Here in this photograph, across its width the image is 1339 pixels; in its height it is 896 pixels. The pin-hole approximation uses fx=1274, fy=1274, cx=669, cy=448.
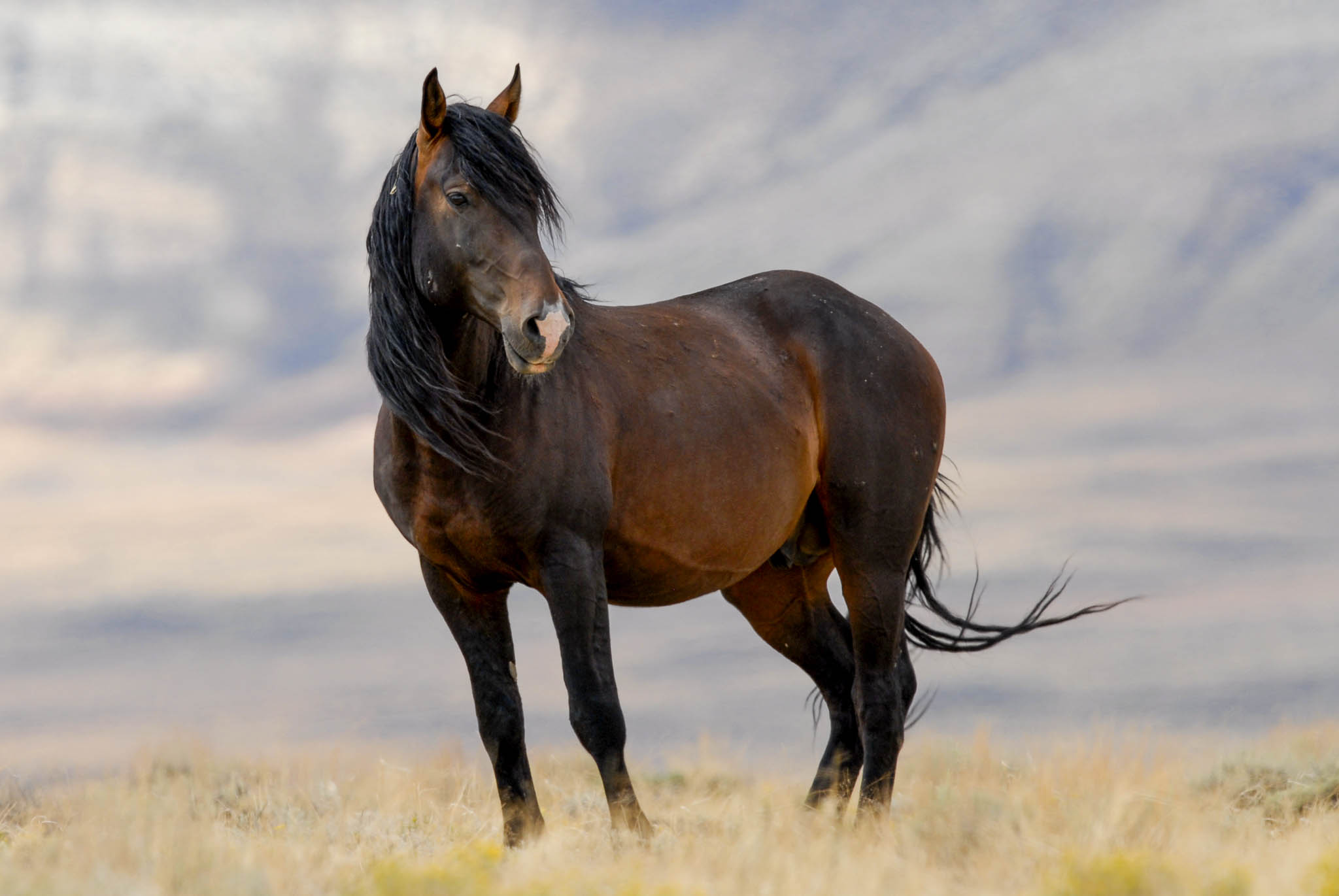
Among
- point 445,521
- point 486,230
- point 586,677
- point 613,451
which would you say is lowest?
point 586,677

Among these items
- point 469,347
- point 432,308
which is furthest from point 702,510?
point 432,308

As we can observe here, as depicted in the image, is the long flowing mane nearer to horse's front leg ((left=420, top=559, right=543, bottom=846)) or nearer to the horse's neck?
the horse's neck

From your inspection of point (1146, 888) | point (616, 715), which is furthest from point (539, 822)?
point (1146, 888)

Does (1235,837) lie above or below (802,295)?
below

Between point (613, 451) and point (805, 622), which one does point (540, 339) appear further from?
point (805, 622)

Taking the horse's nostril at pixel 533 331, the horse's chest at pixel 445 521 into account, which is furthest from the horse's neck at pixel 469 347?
the horse's nostril at pixel 533 331

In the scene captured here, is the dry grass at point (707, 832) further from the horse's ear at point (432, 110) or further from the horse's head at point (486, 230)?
the horse's ear at point (432, 110)

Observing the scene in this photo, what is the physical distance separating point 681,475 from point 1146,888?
2.93m

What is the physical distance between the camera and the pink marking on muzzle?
16.4ft

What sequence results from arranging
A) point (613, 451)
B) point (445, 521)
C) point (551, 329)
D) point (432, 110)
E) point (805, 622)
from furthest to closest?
point (805, 622)
point (613, 451)
point (445, 521)
point (432, 110)
point (551, 329)

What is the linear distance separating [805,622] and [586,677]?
2.48m

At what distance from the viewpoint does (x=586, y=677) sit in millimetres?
5438

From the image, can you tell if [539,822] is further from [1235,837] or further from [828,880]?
[1235,837]

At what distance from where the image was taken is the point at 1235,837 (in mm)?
5672
